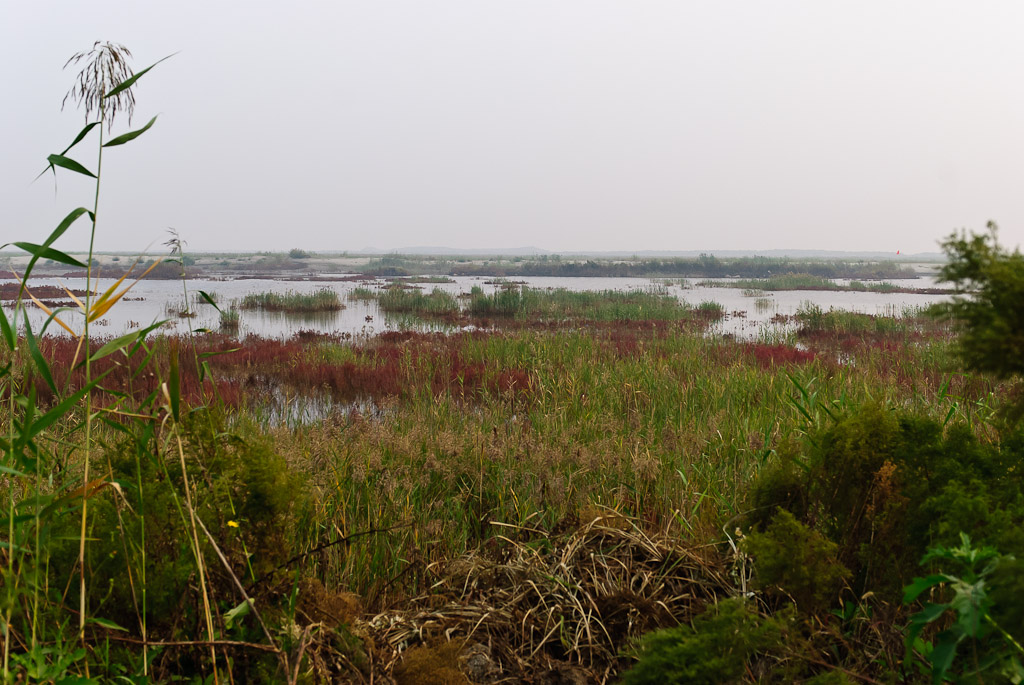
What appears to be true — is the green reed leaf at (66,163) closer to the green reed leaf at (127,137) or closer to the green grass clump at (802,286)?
the green reed leaf at (127,137)

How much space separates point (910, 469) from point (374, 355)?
10172mm

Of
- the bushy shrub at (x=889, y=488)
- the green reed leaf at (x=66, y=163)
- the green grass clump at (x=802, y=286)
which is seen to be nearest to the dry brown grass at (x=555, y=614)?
the bushy shrub at (x=889, y=488)

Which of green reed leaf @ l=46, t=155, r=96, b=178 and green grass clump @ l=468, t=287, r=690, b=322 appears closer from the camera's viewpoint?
green reed leaf @ l=46, t=155, r=96, b=178

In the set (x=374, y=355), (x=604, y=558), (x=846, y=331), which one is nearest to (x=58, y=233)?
(x=604, y=558)

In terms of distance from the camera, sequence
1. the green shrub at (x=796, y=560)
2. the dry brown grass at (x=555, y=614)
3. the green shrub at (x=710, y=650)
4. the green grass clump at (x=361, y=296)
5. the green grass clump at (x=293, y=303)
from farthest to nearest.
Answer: the green grass clump at (x=361, y=296) < the green grass clump at (x=293, y=303) < the dry brown grass at (x=555, y=614) < the green shrub at (x=796, y=560) < the green shrub at (x=710, y=650)

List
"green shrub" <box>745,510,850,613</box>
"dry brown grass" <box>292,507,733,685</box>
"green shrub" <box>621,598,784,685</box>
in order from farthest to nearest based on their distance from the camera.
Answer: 1. "dry brown grass" <box>292,507,733,685</box>
2. "green shrub" <box>745,510,850,613</box>
3. "green shrub" <box>621,598,784,685</box>

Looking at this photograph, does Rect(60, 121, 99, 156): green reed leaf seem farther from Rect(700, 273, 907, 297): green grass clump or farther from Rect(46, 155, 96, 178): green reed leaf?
Rect(700, 273, 907, 297): green grass clump

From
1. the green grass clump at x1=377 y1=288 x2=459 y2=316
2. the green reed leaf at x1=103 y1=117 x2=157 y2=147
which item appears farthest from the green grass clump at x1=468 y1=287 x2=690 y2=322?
the green reed leaf at x1=103 y1=117 x2=157 y2=147

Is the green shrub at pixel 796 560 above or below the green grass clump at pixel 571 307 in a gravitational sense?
above

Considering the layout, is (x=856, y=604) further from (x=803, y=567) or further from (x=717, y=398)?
(x=717, y=398)

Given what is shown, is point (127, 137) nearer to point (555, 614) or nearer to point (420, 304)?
point (555, 614)

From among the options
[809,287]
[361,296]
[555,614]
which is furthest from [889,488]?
[809,287]

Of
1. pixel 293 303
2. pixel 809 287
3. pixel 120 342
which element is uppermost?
pixel 120 342

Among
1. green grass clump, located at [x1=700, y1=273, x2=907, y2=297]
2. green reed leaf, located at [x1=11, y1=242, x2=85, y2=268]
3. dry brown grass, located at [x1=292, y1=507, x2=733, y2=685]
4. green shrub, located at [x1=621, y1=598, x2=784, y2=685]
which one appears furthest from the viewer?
green grass clump, located at [x1=700, y1=273, x2=907, y2=297]
